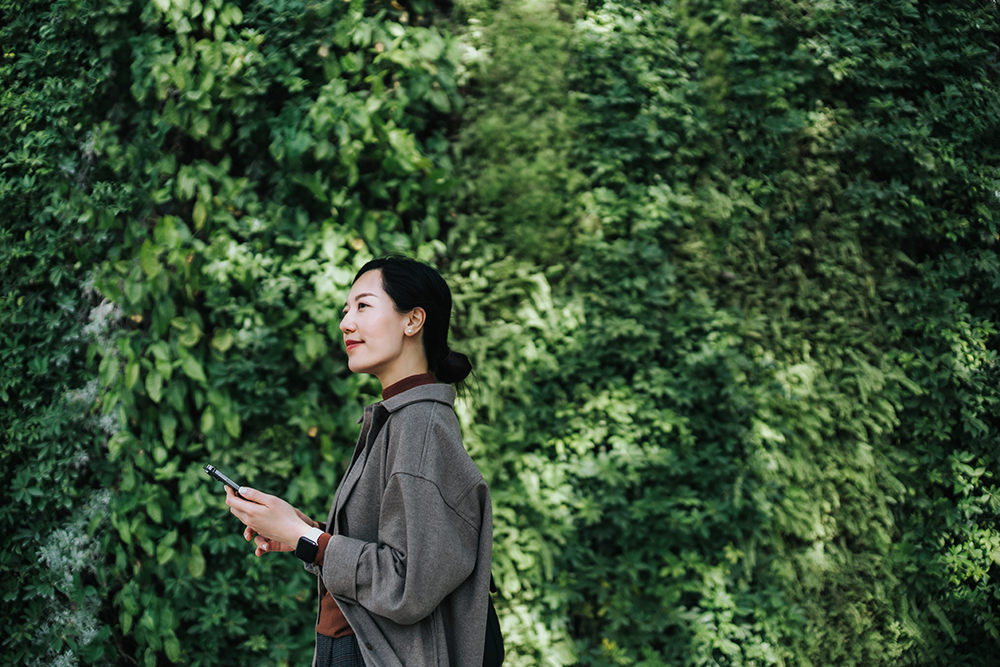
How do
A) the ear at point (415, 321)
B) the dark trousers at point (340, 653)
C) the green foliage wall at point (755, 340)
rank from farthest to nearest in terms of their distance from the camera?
the green foliage wall at point (755, 340), the ear at point (415, 321), the dark trousers at point (340, 653)

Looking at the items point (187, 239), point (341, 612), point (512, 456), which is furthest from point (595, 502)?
point (187, 239)

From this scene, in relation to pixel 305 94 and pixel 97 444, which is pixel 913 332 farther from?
pixel 97 444

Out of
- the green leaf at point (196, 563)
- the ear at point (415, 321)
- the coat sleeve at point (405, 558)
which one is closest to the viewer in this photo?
the coat sleeve at point (405, 558)

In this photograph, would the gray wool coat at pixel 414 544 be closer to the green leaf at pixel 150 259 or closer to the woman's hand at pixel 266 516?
the woman's hand at pixel 266 516

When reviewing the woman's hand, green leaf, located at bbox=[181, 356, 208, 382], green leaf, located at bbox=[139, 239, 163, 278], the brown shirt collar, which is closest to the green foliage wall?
green leaf, located at bbox=[181, 356, 208, 382]

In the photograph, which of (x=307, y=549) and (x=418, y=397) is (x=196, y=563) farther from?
(x=418, y=397)

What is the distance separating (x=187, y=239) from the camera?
2.60 meters

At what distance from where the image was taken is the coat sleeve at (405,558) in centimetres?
126

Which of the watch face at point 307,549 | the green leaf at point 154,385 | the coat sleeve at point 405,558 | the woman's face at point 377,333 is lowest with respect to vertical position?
the green leaf at point 154,385

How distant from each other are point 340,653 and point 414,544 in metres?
0.37

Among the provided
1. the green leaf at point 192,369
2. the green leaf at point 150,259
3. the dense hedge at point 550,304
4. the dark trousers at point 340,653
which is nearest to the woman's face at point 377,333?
the dark trousers at point 340,653

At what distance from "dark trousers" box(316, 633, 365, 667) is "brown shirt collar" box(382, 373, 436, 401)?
1.67 ft

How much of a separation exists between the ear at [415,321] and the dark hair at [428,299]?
0.01 m

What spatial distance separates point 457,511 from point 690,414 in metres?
1.91
